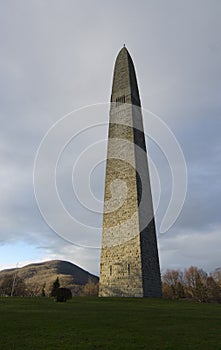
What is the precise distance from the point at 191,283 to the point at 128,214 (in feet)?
177

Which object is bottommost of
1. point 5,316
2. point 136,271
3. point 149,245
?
point 5,316

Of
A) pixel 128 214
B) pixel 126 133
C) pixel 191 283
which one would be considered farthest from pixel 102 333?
pixel 191 283

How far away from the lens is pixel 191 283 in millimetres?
71688

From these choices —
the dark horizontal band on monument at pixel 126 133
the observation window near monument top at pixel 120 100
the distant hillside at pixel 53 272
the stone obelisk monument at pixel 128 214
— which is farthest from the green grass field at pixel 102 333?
the distant hillside at pixel 53 272

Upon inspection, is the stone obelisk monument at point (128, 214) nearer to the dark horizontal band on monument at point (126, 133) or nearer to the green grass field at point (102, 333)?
the dark horizontal band on monument at point (126, 133)

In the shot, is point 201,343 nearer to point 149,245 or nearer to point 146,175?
point 149,245

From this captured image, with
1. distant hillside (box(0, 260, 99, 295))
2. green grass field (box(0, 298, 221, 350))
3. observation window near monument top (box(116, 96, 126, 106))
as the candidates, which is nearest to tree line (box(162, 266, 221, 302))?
observation window near monument top (box(116, 96, 126, 106))

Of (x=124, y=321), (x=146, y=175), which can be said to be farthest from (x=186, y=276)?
(x=124, y=321)

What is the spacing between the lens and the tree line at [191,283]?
50994 mm

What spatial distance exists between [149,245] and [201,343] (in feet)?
61.1

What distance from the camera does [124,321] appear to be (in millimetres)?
10648

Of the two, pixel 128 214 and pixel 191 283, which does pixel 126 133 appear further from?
pixel 191 283

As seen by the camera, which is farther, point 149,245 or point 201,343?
point 149,245

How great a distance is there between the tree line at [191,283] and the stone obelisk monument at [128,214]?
22060mm
